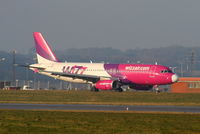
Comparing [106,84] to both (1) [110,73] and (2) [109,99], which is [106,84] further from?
(2) [109,99]

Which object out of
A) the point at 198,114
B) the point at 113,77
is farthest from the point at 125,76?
the point at 198,114

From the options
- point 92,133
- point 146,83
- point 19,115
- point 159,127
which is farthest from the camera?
point 146,83

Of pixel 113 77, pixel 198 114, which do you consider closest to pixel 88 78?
pixel 113 77

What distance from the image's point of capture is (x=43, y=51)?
356ft

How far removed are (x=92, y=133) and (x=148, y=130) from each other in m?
3.52

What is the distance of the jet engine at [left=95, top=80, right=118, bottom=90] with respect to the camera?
303 feet

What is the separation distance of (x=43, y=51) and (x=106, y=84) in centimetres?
1971

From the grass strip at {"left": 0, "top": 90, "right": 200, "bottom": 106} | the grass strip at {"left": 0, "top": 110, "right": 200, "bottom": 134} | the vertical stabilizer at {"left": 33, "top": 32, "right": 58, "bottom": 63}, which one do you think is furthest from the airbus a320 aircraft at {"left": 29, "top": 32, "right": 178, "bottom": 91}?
the grass strip at {"left": 0, "top": 110, "right": 200, "bottom": 134}

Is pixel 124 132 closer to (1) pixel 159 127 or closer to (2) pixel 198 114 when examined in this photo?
(1) pixel 159 127

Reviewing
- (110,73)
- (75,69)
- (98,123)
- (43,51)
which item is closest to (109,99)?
(110,73)

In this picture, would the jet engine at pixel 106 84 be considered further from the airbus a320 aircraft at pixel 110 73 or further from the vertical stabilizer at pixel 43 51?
the vertical stabilizer at pixel 43 51

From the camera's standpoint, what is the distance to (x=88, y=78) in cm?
9900

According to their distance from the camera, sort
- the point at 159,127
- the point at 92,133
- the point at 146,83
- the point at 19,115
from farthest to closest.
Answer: the point at 146,83, the point at 19,115, the point at 159,127, the point at 92,133

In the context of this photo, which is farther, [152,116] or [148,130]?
[152,116]
